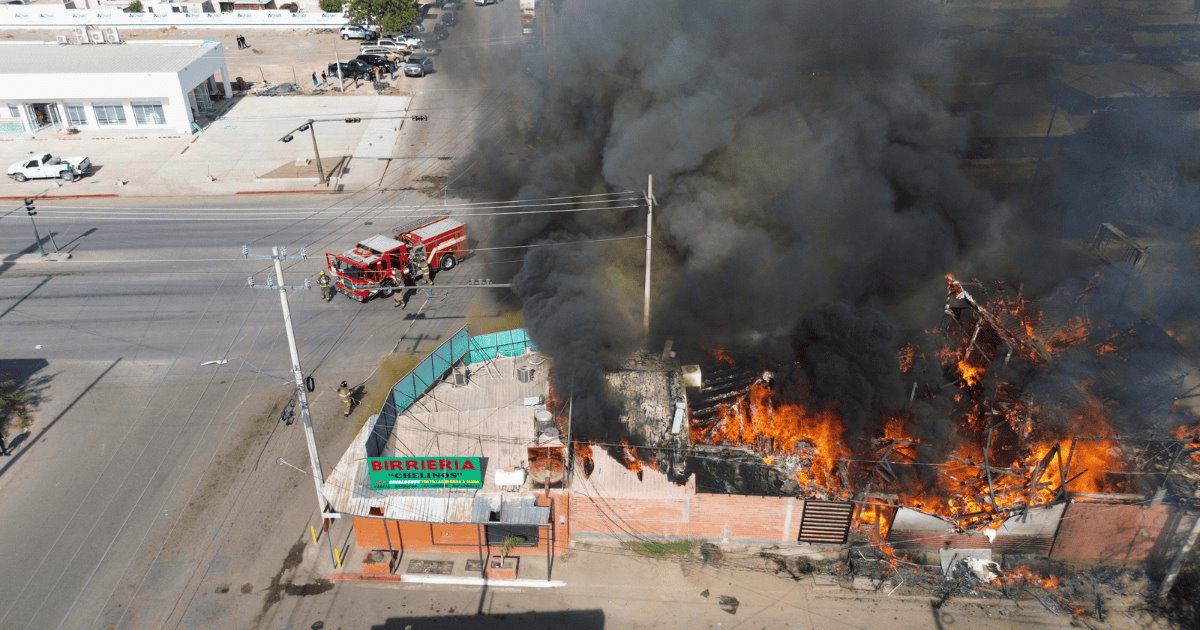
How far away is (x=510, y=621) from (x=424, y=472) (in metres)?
3.52

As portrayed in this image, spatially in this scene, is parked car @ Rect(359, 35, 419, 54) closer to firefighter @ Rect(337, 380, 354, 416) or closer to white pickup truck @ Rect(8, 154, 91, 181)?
white pickup truck @ Rect(8, 154, 91, 181)

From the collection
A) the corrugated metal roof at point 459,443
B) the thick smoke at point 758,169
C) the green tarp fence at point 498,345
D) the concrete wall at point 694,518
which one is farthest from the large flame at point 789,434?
the green tarp fence at point 498,345

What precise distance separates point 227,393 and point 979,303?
2177 centimetres

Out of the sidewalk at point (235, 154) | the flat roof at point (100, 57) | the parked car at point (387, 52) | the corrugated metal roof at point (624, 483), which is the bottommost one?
the sidewalk at point (235, 154)

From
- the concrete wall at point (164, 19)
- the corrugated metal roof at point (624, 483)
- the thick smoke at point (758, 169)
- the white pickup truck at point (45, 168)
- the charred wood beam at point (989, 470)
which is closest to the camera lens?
the charred wood beam at point (989, 470)

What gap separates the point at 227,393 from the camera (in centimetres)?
2211

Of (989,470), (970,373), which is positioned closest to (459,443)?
(989,470)

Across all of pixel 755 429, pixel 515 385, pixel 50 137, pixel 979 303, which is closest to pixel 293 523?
pixel 515 385

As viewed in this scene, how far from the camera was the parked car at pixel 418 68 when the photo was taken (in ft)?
164

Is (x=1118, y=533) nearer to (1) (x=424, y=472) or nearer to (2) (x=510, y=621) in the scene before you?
(2) (x=510, y=621)

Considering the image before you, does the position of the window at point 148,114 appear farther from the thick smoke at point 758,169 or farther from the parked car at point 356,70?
the thick smoke at point 758,169

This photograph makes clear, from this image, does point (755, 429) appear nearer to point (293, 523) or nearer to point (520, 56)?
point (293, 523)

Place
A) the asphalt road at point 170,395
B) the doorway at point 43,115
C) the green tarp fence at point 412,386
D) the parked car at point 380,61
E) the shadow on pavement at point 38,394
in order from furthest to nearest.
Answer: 1. the parked car at point 380,61
2. the doorway at point 43,115
3. the shadow on pavement at point 38,394
4. the green tarp fence at point 412,386
5. the asphalt road at point 170,395

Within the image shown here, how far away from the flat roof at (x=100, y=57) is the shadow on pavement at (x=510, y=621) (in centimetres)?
3719
